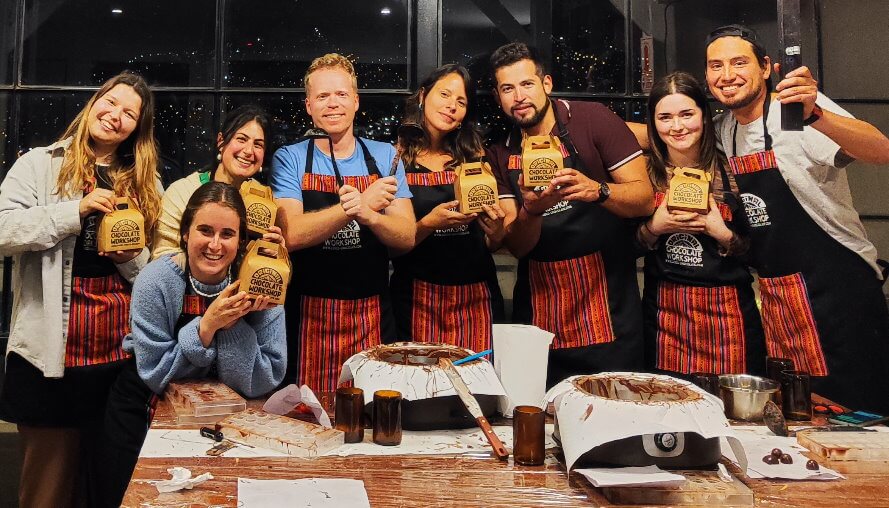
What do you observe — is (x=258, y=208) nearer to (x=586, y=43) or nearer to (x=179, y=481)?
(x=179, y=481)

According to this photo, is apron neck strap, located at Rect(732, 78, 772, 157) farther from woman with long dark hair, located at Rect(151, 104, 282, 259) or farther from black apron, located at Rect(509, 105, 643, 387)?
woman with long dark hair, located at Rect(151, 104, 282, 259)

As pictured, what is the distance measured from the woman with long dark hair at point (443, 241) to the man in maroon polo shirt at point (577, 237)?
0.17 m

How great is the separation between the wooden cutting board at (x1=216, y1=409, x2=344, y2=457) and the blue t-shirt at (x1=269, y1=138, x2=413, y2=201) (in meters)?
1.12

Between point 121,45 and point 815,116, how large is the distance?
10.5 ft

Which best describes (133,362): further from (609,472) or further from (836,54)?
(836,54)

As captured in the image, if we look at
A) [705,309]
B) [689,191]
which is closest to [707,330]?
[705,309]

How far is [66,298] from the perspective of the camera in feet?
8.37

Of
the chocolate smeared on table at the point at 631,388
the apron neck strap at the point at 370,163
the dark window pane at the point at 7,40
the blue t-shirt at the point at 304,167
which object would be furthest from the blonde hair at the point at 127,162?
the chocolate smeared on table at the point at 631,388

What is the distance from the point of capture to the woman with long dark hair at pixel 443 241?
9.12ft

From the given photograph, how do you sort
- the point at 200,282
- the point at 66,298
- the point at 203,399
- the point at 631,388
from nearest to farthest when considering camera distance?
the point at 631,388 → the point at 203,399 → the point at 200,282 → the point at 66,298

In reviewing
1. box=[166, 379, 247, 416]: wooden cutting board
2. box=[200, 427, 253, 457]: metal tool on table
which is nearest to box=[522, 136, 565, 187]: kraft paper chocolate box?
box=[166, 379, 247, 416]: wooden cutting board

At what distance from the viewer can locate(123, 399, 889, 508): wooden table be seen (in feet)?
4.27

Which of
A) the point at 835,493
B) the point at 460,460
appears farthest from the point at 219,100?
the point at 835,493

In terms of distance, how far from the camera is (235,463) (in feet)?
4.78
